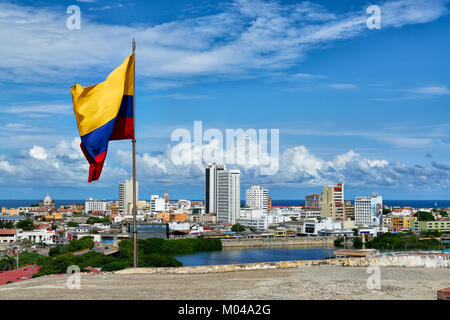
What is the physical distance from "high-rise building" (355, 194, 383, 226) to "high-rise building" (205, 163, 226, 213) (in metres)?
23.7

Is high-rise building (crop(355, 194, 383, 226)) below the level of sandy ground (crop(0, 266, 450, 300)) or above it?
below

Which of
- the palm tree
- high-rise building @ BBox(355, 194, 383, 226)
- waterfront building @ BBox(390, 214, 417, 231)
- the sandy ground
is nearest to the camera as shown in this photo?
the sandy ground

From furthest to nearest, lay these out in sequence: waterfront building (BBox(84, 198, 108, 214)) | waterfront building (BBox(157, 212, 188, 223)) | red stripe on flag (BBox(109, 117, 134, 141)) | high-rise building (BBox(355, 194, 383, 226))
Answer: waterfront building (BBox(84, 198, 108, 214)) < waterfront building (BBox(157, 212, 188, 223)) < high-rise building (BBox(355, 194, 383, 226)) < red stripe on flag (BBox(109, 117, 134, 141))

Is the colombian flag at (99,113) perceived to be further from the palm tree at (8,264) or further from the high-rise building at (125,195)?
the high-rise building at (125,195)

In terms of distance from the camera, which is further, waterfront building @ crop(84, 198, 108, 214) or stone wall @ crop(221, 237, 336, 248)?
waterfront building @ crop(84, 198, 108, 214)

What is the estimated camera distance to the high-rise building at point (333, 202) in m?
90.8

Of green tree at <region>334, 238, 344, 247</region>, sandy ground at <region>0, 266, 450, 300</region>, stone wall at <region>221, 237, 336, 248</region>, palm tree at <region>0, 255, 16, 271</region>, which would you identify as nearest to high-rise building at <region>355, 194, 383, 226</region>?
stone wall at <region>221, 237, 336, 248</region>

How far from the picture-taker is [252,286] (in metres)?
5.91

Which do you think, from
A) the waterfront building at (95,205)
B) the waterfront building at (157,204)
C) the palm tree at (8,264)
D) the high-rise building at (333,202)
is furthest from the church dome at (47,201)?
the palm tree at (8,264)

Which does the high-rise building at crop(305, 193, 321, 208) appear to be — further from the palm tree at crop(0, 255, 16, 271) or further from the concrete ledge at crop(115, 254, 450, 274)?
the concrete ledge at crop(115, 254, 450, 274)

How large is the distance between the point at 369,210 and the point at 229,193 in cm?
2234

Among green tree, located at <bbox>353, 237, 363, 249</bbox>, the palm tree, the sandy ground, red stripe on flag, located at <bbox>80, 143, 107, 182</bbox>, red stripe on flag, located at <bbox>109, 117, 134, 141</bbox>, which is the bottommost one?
green tree, located at <bbox>353, 237, 363, 249</bbox>

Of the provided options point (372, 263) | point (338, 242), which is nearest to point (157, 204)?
point (338, 242)

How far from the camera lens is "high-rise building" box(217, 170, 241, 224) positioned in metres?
85.5
